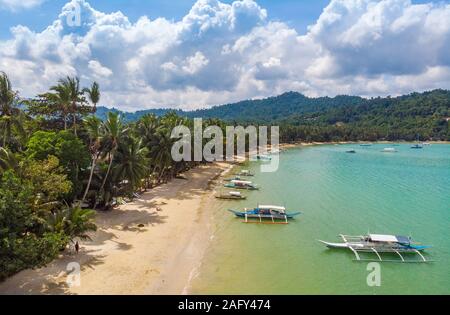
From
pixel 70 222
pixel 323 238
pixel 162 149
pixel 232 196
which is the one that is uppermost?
pixel 162 149

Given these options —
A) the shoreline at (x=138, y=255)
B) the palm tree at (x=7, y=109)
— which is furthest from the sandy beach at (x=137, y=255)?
the palm tree at (x=7, y=109)

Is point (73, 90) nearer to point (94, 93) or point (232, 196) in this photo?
point (94, 93)

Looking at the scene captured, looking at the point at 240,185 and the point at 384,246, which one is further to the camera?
the point at 240,185

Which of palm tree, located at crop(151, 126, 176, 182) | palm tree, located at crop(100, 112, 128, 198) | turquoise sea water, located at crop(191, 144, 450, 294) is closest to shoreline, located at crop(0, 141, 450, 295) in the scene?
turquoise sea water, located at crop(191, 144, 450, 294)

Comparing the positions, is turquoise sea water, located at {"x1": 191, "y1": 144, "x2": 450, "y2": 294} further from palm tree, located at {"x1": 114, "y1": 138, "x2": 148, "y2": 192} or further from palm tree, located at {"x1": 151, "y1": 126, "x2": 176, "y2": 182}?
palm tree, located at {"x1": 151, "y1": 126, "x2": 176, "y2": 182}

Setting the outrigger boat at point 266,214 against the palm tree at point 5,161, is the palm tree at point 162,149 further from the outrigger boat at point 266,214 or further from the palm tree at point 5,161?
the palm tree at point 5,161

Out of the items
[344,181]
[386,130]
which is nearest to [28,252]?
[344,181]

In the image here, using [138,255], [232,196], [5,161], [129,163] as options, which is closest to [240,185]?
[232,196]
